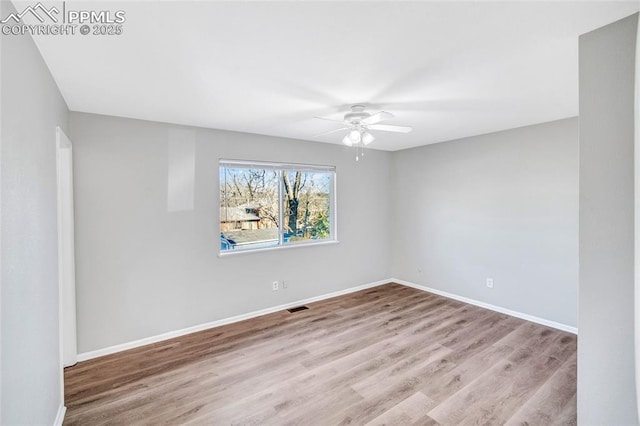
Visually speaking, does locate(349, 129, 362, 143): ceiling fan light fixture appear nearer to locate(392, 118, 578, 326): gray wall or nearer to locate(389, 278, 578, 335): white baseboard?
locate(392, 118, 578, 326): gray wall

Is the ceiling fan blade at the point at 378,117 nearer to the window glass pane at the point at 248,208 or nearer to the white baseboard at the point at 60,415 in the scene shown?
the window glass pane at the point at 248,208

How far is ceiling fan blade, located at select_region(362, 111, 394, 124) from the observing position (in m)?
2.47

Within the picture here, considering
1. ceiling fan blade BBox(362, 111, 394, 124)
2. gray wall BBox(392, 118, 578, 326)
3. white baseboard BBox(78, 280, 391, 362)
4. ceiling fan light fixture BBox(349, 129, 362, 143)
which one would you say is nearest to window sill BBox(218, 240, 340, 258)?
white baseboard BBox(78, 280, 391, 362)

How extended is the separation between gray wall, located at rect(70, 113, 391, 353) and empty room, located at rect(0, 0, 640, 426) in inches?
0.9

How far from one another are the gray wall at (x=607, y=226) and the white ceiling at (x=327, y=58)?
0.73ft

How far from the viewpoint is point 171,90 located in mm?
2316

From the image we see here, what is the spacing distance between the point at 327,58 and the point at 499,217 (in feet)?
10.8

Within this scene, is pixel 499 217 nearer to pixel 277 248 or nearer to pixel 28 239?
pixel 277 248

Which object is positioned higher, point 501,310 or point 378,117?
point 378,117

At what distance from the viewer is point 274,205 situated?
13.8ft

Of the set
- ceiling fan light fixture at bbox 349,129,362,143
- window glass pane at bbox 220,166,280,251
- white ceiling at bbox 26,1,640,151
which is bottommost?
window glass pane at bbox 220,166,280,251

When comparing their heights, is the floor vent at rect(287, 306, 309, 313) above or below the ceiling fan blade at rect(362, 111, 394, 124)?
below

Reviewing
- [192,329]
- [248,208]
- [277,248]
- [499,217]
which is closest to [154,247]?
[192,329]

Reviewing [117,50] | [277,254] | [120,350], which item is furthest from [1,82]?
[277,254]
